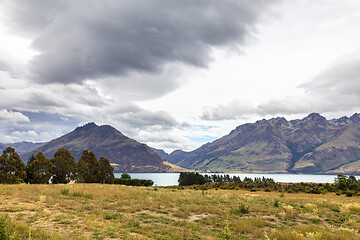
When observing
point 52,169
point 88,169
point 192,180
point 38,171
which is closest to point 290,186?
point 192,180

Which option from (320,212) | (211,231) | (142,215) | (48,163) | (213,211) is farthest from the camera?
(48,163)

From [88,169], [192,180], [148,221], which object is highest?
[148,221]

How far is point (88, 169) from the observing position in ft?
188

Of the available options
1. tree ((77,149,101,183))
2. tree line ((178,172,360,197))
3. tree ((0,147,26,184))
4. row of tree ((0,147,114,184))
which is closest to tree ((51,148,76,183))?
row of tree ((0,147,114,184))

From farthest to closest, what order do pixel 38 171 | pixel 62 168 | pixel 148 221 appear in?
pixel 62 168, pixel 38 171, pixel 148 221

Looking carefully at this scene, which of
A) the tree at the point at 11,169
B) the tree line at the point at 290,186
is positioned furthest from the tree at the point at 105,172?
the tree line at the point at 290,186

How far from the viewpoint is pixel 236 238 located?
11727 millimetres

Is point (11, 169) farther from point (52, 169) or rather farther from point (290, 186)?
point (290, 186)

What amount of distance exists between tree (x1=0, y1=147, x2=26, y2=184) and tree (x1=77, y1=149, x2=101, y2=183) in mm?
14203

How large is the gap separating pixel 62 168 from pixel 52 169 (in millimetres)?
2141

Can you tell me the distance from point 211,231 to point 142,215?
5.80 meters

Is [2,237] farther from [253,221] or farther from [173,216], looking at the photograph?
[253,221]

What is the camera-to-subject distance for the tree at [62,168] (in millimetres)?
50625

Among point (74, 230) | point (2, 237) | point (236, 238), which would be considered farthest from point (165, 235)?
point (2, 237)
